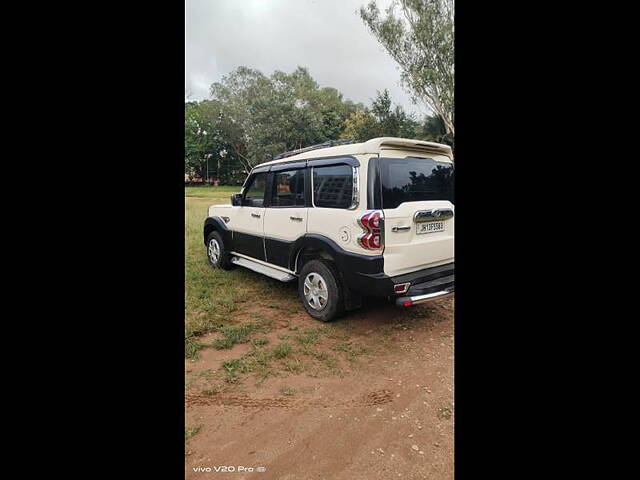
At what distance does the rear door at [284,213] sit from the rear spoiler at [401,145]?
0.71m

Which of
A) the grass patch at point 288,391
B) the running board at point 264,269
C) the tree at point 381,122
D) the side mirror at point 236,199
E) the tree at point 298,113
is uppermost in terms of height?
the tree at point 298,113

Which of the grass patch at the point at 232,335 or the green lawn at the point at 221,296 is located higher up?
the green lawn at the point at 221,296

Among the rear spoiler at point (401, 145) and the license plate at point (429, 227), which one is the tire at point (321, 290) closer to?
the license plate at point (429, 227)

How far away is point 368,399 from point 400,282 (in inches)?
31.4

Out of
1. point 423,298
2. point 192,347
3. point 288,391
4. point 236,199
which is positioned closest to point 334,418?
point 288,391

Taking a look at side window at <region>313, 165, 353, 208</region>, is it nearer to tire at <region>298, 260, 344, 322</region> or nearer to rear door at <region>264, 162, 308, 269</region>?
rear door at <region>264, 162, 308, 269</region>

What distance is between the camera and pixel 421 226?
6.95ft

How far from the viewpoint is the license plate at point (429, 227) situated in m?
2.11

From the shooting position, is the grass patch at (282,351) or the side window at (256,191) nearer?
the grass patch at (282,351)

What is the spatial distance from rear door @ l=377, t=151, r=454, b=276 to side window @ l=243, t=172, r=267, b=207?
1.43 meters

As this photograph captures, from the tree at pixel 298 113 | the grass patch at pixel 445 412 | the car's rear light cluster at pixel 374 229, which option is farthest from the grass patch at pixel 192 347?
the tree at pixel 298 113

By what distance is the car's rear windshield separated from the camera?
2.12 m
